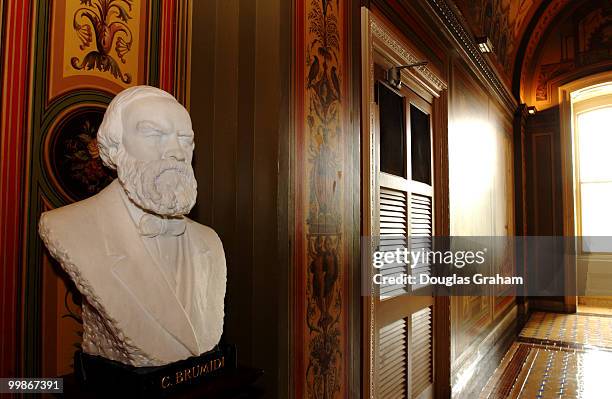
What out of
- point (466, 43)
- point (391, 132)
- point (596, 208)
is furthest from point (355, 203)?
point (596, 208)

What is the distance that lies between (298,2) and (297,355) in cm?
152

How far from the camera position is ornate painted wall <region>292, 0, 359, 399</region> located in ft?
6.53

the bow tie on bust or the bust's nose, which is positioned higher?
the bust's nose

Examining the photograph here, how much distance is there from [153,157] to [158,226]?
0.21m

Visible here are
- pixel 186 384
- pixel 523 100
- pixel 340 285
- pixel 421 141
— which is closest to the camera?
pixel 186 384

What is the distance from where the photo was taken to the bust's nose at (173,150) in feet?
4.37

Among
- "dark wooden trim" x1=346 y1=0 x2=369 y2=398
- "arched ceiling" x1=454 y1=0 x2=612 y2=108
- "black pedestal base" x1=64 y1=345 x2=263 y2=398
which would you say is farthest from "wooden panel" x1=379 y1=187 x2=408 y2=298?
"arched ceiling" x1=454 y1=0 x2=612 y2=108

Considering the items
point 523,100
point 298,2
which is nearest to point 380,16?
point 298,2

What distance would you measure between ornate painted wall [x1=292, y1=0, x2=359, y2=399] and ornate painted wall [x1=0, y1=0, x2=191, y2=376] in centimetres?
74

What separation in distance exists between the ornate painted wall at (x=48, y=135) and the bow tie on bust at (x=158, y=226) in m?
0.33

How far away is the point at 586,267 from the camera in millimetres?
8586

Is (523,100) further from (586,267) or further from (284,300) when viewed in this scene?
(284,300)

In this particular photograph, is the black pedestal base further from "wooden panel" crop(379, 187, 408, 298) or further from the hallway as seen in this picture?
the hallway

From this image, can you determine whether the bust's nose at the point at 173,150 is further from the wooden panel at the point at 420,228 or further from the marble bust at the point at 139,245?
the wooden panel at the point at 420,228
